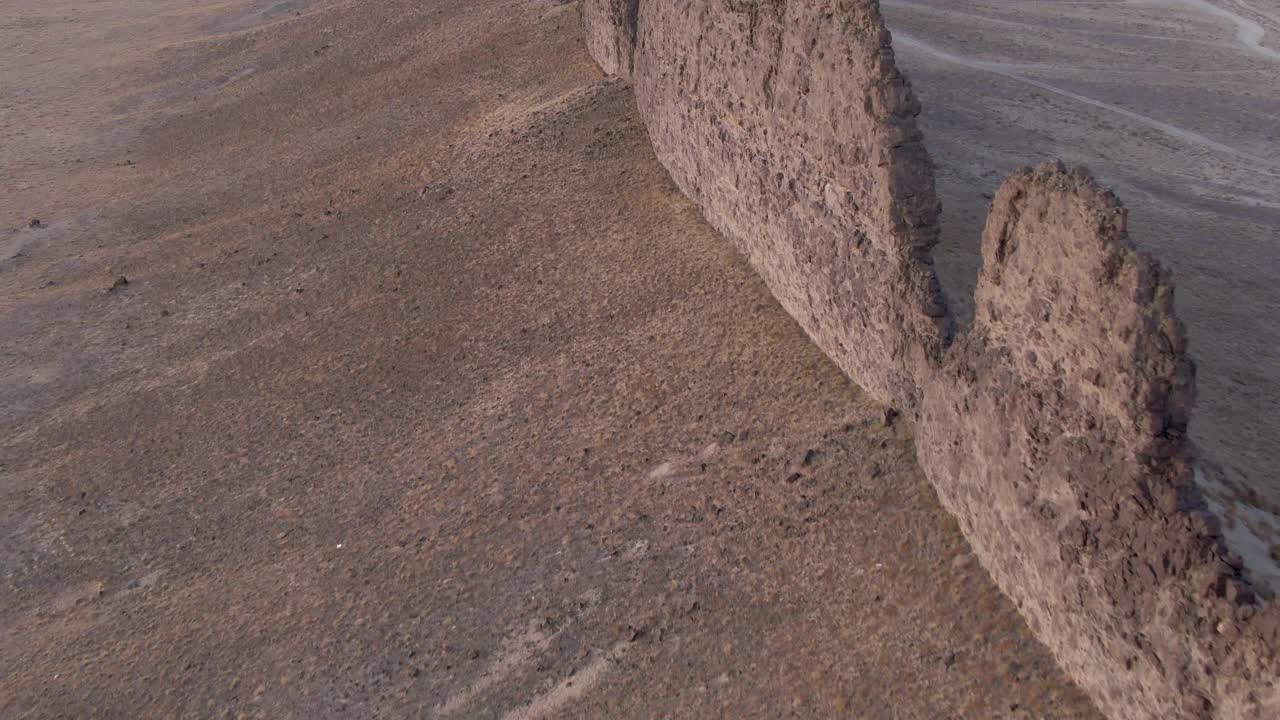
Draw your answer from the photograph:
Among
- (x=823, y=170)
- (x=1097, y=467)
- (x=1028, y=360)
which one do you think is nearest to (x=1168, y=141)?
(x=823, y=170)

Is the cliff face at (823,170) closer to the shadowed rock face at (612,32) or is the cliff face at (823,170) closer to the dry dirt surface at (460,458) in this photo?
the dry dirt surface at (460,458)

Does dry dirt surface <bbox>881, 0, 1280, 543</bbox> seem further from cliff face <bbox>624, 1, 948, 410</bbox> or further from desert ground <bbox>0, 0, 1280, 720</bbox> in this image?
cliff face <bbox>624, 1, 948, 410</bbox>

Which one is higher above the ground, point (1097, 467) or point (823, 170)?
point (823, 170)

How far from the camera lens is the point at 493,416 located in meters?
9.79

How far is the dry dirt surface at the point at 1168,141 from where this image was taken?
847 cm

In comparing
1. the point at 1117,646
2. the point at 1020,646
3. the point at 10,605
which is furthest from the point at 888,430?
the point at 10,605

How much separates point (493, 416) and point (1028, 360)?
5.22 meters

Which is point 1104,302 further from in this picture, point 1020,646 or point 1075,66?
point 1075,66

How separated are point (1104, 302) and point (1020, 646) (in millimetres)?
2054

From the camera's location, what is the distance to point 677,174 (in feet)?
38.3

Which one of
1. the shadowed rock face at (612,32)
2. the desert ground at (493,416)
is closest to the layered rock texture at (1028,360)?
the desert ground at (493,416)

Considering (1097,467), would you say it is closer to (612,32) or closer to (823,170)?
(823,170)

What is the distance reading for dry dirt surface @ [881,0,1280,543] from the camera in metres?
8.47

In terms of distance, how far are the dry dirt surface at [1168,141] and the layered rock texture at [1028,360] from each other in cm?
75
